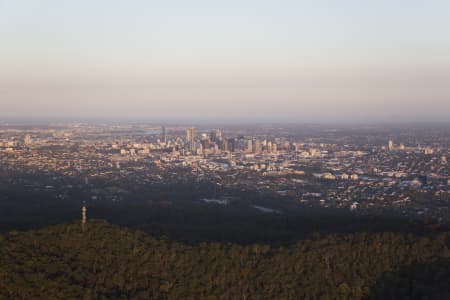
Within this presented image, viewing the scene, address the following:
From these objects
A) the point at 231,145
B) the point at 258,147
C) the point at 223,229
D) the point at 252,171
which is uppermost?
the point at 231,145

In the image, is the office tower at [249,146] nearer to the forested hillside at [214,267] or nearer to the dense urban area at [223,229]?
the dense urban area at [223,229]

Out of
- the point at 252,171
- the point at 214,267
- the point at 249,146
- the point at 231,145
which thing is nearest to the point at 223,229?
the point at 214,267

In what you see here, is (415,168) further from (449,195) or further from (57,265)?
(57,265)

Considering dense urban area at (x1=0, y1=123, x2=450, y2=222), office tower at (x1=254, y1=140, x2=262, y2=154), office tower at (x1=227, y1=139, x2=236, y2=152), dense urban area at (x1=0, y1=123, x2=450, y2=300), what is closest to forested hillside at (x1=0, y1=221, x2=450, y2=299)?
dense urban area at (x1=0, y1=123, x2=450, y2=300)

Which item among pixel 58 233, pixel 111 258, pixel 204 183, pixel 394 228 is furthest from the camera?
pixel 204 183

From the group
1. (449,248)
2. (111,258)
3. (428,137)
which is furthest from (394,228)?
(428,137)

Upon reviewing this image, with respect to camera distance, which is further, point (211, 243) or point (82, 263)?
point (211, 243)

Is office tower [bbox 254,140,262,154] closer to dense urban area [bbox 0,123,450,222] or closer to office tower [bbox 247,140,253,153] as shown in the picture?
dense urban area [bbox 0,123,450,222]

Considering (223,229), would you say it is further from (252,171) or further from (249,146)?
(249,146)
